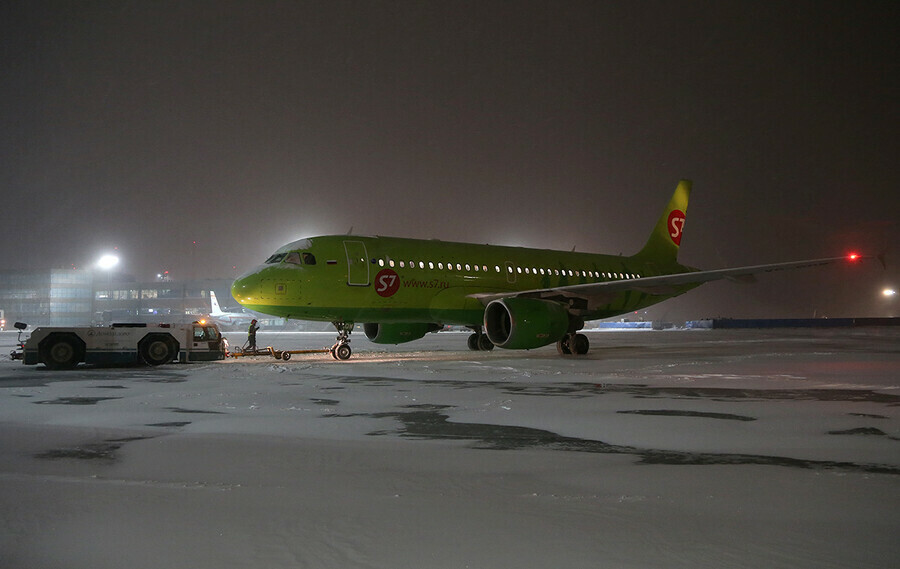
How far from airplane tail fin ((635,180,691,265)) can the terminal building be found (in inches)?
3149

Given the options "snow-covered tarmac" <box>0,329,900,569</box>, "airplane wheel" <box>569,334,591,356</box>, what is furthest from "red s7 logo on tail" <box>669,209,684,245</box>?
"snow-covered tarmac" <box>0,329,900,569</box>

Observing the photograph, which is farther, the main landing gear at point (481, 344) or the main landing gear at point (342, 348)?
the main landing gear at point (481, 344)

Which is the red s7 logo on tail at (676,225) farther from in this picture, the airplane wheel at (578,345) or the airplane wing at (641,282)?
the airplane wheel at (578,345)

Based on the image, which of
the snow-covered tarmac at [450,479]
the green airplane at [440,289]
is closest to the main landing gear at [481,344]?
the green airplane at [440,289]

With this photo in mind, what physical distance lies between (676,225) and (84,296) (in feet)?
323

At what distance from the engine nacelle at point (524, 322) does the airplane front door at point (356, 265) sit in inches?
151

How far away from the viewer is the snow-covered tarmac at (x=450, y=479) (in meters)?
3.83

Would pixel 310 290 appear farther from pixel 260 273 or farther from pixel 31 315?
pixel 31 315

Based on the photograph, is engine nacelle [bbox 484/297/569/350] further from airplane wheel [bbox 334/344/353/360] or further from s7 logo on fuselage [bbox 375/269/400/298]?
airplane wheel [bbox 334/344/353/360]

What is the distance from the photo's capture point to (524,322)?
20.4 m

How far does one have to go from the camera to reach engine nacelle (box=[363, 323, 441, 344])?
23938 mm

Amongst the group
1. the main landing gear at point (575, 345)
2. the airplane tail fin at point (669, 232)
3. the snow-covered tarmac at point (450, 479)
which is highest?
the airplane tail fin at point (669, 232)

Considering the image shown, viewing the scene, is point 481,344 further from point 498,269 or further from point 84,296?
point 84,296

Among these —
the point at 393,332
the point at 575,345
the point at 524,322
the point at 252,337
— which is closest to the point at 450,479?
the point at 524,322
